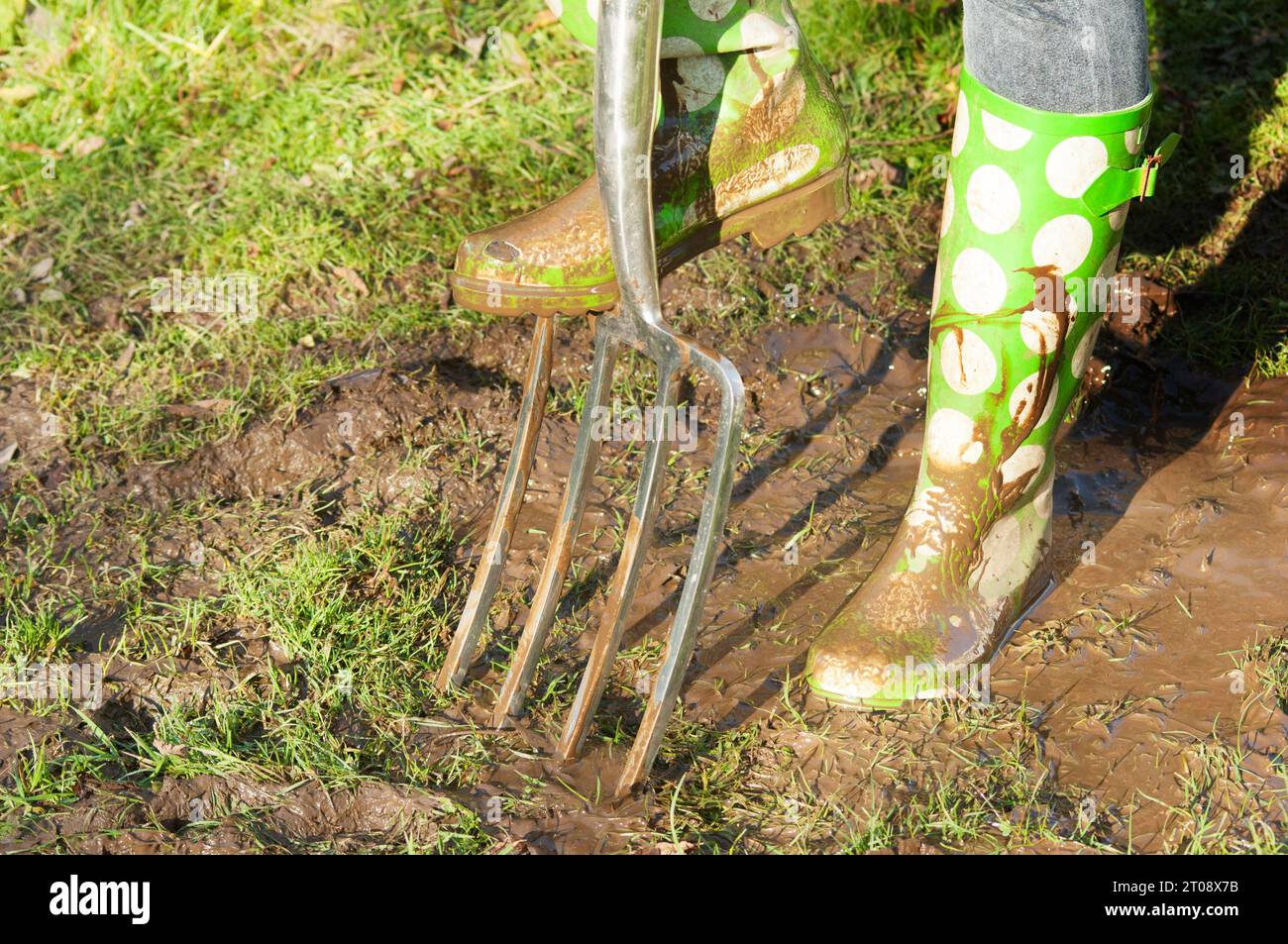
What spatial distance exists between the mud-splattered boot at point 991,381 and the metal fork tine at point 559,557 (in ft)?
1.38

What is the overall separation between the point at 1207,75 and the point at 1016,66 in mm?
1742

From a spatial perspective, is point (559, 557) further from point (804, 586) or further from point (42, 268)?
point (42, 268)

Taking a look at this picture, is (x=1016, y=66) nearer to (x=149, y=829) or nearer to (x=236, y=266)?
(x=149, y=829)

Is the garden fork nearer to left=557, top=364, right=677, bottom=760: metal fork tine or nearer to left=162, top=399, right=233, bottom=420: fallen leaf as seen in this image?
left=557, top=364, right=677, bottom=760: metal fork tine

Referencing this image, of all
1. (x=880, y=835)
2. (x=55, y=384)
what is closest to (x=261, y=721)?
(x=880, y=835)

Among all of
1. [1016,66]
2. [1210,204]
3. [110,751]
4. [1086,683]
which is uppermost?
[1016,66]

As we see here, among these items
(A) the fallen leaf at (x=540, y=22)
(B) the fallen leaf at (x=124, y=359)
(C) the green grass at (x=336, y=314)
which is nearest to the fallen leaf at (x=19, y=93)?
(C) the green grass at (x=336, y=314)

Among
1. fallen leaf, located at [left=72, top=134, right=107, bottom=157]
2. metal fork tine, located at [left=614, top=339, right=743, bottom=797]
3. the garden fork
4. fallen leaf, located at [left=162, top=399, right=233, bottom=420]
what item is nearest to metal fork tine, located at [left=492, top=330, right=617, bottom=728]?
the garden fork

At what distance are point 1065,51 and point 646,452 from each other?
2.57 feet

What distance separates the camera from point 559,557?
2039 millimetres

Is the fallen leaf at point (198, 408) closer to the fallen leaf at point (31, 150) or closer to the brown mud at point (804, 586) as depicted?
the brown mud at point (804, 586)

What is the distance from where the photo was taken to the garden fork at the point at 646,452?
1.74m

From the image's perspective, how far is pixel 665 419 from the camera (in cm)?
188

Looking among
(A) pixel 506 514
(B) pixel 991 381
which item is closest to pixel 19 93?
(A) pixel 506 514
